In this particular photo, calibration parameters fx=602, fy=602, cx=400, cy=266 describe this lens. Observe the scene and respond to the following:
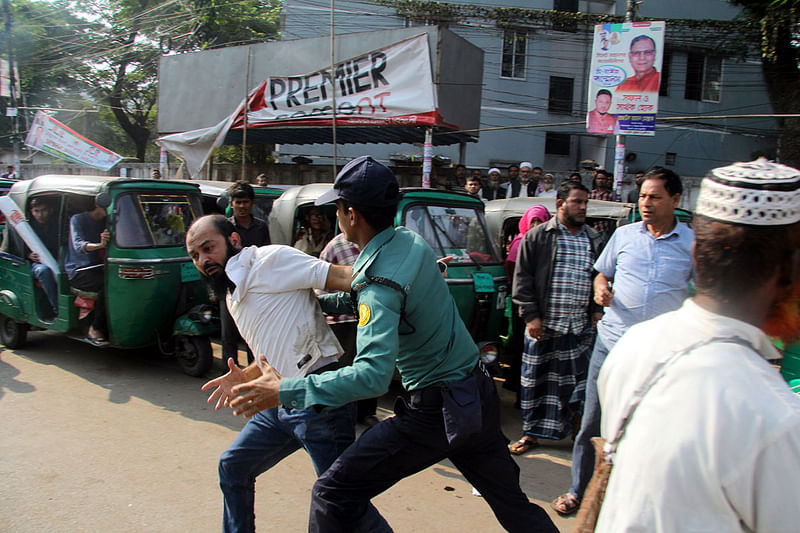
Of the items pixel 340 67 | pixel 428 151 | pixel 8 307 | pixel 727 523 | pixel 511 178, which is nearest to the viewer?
pixel 727 523

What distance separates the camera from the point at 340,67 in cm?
1053

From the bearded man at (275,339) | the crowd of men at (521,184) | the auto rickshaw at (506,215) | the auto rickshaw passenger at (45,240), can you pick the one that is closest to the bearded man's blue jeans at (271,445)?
the bearded man at (275,339)

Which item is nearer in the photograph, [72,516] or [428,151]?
[72,516]

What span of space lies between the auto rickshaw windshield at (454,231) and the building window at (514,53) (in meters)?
17.8

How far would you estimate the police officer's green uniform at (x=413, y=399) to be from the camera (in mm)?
2023

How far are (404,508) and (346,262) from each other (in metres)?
1.80

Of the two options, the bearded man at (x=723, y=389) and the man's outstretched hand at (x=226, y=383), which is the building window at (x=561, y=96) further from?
the bearded man at (x=723, y=389)

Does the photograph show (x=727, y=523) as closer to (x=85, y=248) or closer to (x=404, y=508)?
(x=404, y=508)

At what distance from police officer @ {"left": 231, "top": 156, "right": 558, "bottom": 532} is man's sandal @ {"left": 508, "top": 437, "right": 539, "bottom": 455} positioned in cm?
226

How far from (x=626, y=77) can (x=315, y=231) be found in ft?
16.4

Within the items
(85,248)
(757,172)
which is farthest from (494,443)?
(85,248)

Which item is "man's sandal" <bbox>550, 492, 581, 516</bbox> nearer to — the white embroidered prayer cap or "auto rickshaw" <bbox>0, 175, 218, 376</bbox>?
the white embroidered prayer cap

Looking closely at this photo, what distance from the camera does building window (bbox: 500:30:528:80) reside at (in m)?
21.8

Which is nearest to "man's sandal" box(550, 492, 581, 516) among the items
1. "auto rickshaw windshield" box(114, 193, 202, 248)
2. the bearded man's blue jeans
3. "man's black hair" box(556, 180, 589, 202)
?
the bearded man's blue jeans
